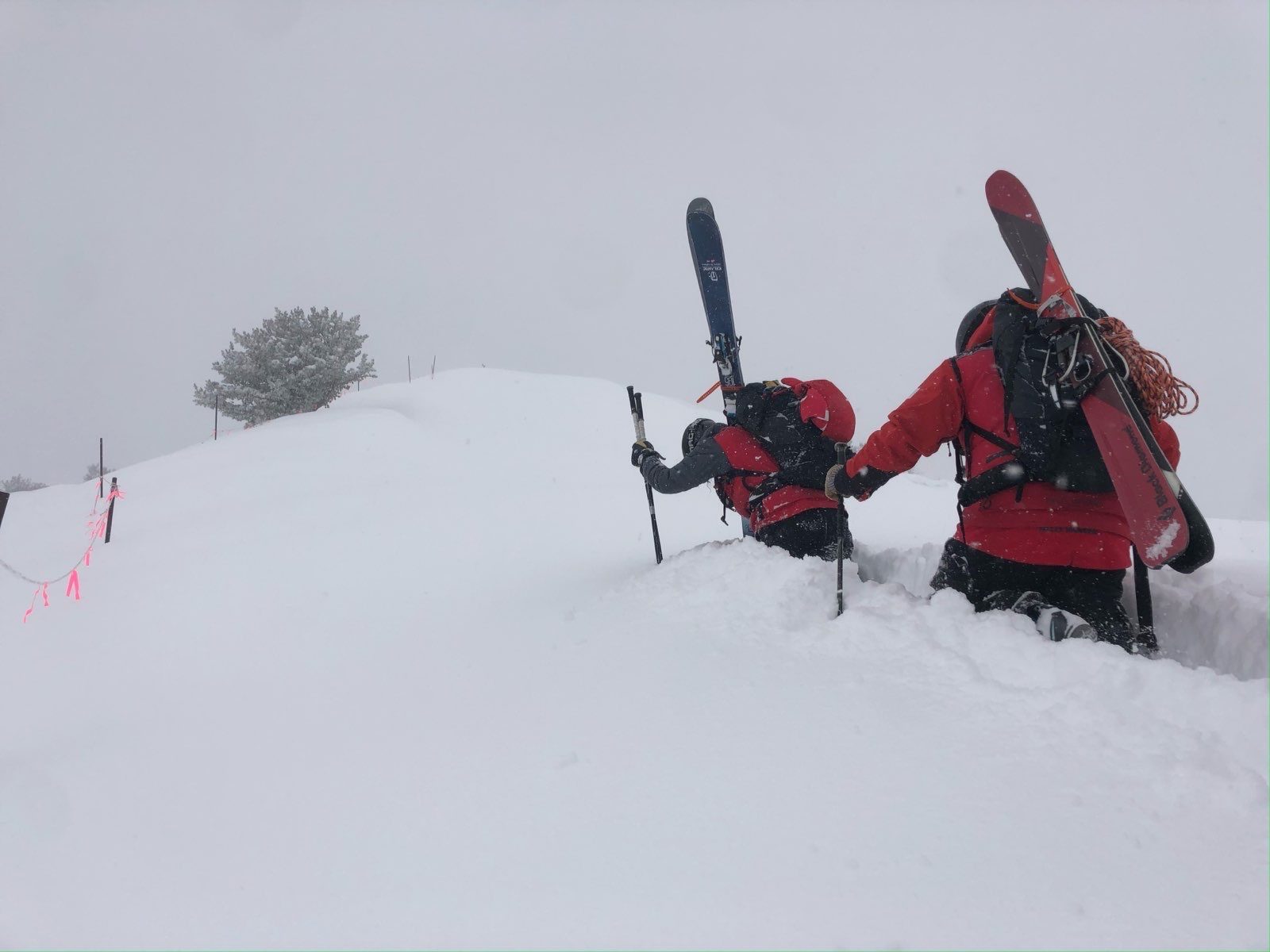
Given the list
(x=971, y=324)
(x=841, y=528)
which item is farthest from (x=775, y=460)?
(x=971, y=324)

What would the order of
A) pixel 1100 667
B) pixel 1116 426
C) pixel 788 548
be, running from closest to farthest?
pixel 1100 667
pixel 1116 426
pixel 788 548

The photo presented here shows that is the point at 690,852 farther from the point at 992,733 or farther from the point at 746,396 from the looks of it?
the point at 746,396

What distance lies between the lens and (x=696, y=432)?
490 cm

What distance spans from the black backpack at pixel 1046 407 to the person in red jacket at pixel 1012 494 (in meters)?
0.03

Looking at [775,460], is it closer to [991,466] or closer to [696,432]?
[696,432]

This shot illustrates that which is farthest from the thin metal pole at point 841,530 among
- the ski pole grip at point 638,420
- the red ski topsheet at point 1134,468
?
the ski pole grip at point 638,420

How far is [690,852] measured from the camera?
68.7 inches

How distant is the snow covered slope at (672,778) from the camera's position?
1.55 meters

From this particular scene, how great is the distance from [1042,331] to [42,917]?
4.06 m

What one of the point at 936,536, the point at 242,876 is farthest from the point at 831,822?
→ the point at 936,536

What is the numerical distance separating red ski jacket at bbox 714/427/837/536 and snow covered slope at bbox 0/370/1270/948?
412 mm

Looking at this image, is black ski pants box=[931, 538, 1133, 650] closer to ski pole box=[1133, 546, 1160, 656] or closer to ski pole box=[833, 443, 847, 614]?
ski pole box=[1133, 546, 1160, 656]

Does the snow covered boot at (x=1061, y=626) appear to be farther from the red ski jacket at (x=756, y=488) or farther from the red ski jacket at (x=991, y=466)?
the red ski jacket at (x=756, y=488)

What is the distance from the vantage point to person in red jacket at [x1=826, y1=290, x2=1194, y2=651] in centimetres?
285
